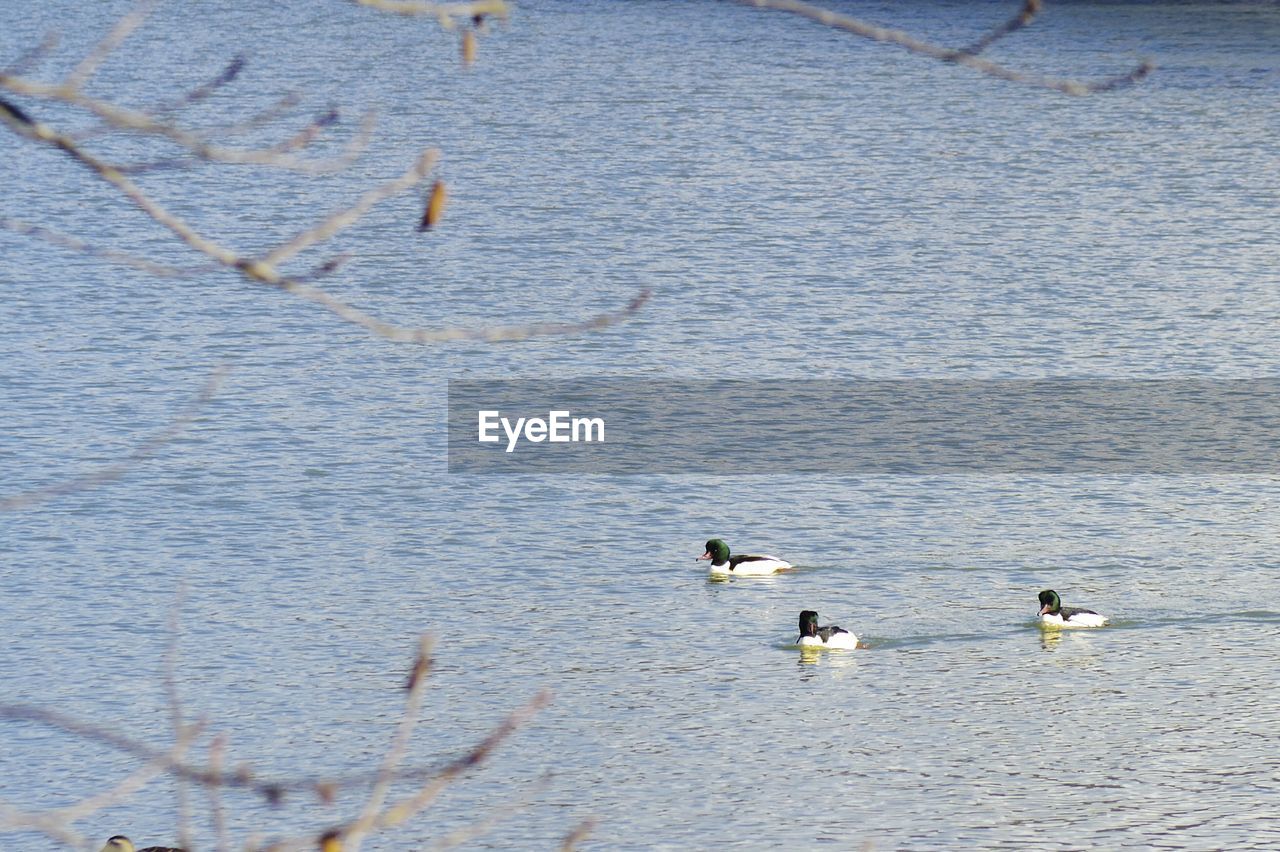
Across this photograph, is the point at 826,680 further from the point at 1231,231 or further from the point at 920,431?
the point at 1231,231

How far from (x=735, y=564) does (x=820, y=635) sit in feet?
8.93

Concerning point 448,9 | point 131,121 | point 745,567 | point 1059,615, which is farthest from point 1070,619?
point 131,121

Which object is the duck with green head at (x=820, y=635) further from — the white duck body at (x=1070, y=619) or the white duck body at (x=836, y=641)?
the white duck body at (x=1070, y=619)

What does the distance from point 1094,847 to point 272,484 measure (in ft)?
44.9

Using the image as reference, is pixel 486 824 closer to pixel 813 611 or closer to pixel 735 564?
pixel 813 611

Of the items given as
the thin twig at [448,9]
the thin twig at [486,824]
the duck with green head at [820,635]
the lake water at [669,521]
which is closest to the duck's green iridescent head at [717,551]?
the lake water at [669,521]

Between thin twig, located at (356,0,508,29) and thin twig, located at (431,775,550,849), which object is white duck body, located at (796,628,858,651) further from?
thin twig, located at (356,0,508,29)

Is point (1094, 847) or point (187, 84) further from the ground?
point (1094, 847)

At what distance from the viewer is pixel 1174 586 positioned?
24.2 meters

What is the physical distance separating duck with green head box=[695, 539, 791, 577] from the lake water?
0.37 meters

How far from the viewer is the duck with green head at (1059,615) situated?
22.2m

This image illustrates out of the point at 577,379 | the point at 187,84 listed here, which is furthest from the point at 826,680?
the point at 187,84

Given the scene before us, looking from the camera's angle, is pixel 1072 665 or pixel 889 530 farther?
pixel 889 530

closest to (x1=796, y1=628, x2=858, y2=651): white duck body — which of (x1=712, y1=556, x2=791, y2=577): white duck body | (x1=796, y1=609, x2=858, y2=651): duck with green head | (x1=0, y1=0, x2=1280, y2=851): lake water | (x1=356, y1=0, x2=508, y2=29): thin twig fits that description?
(x1=796, y1=609, x2=858, y2=651): duck with green head
